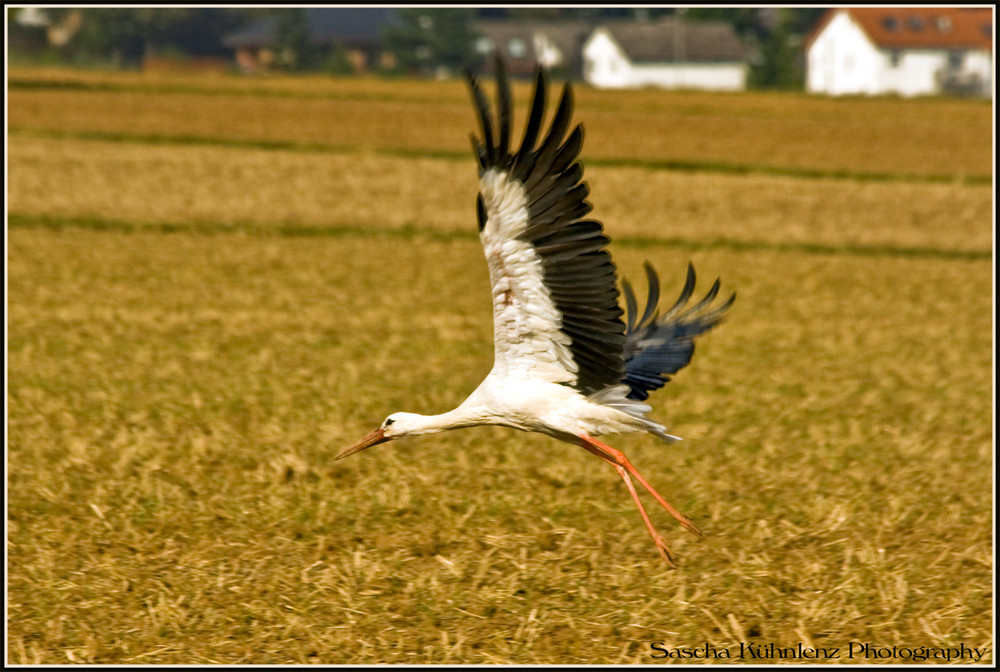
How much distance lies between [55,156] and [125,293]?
14.2 metres

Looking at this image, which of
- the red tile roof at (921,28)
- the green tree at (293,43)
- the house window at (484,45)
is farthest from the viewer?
the house window at (484,45)

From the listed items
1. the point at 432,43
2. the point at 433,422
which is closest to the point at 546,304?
the point at 433,422

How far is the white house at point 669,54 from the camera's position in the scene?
9969 cm

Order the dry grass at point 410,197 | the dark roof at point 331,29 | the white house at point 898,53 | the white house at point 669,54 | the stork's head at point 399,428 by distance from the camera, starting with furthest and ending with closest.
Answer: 1. the dark roof at point 331,29
2. the white house at point 669,54
3. the white house at point 898,53
4. the dry grass at point 410,197
5. the stork's head at point 399,428

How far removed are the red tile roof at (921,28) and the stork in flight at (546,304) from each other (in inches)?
3558

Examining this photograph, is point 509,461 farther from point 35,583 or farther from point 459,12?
point 459,12

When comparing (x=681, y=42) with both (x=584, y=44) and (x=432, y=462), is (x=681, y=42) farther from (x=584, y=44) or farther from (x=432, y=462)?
(x=432, y=462)

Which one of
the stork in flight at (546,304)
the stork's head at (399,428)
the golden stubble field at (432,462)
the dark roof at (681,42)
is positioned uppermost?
the dark roof at (681,42)

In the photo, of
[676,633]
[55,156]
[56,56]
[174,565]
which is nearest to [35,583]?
[174,565]

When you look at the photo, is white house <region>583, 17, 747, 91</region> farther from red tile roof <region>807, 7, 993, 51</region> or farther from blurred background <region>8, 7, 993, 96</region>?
red tile roof <region>807, 7, 993, 51</region>

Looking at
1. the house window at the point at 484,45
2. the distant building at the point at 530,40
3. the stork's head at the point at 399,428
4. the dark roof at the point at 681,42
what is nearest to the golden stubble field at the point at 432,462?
the stork's head at the point at 399,428

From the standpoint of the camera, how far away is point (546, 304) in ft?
18.9

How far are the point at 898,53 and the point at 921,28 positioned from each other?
3.96 metres

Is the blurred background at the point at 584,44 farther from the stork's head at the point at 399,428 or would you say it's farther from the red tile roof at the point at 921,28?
the stork's head at the point at 399,428
